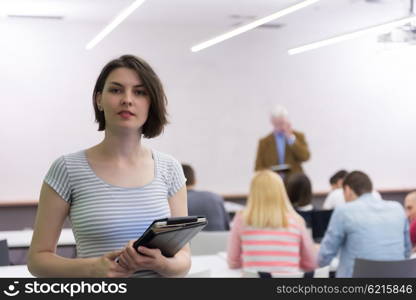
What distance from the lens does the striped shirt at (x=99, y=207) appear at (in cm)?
159

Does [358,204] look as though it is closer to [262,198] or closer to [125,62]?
[262,198]

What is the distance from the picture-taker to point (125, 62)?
1.58 meters

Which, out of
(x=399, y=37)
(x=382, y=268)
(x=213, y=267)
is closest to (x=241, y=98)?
(x=213, y=267)

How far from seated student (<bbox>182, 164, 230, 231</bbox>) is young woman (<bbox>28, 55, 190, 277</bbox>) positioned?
2851mm

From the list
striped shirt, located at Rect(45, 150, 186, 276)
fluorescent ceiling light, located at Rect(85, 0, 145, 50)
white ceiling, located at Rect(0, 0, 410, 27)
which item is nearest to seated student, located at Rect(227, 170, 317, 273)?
fluorescent ceiling light, located at Rect(85, 0, 145, 50)

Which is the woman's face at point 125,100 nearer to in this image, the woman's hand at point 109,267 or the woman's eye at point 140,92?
the woman's eye at point 140,92

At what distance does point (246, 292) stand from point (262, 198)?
5.93 feet

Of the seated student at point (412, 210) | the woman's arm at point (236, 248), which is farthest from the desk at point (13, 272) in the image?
the seated student at point (412, 210)

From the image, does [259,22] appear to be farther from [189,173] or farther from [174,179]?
[174,179]

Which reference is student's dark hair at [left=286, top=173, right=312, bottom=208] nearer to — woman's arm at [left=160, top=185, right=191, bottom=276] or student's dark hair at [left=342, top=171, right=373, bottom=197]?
student's dark hair at [left=342, top=171, right=373, bottom=197]

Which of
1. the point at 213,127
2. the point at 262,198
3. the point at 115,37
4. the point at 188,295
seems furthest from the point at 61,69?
the point at 213,127

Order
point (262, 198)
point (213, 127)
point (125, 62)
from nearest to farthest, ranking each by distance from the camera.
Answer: point (125, 62) < point (262, 198) < point (213, 127)

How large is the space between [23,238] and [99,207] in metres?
2.84

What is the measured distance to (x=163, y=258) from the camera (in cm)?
155
